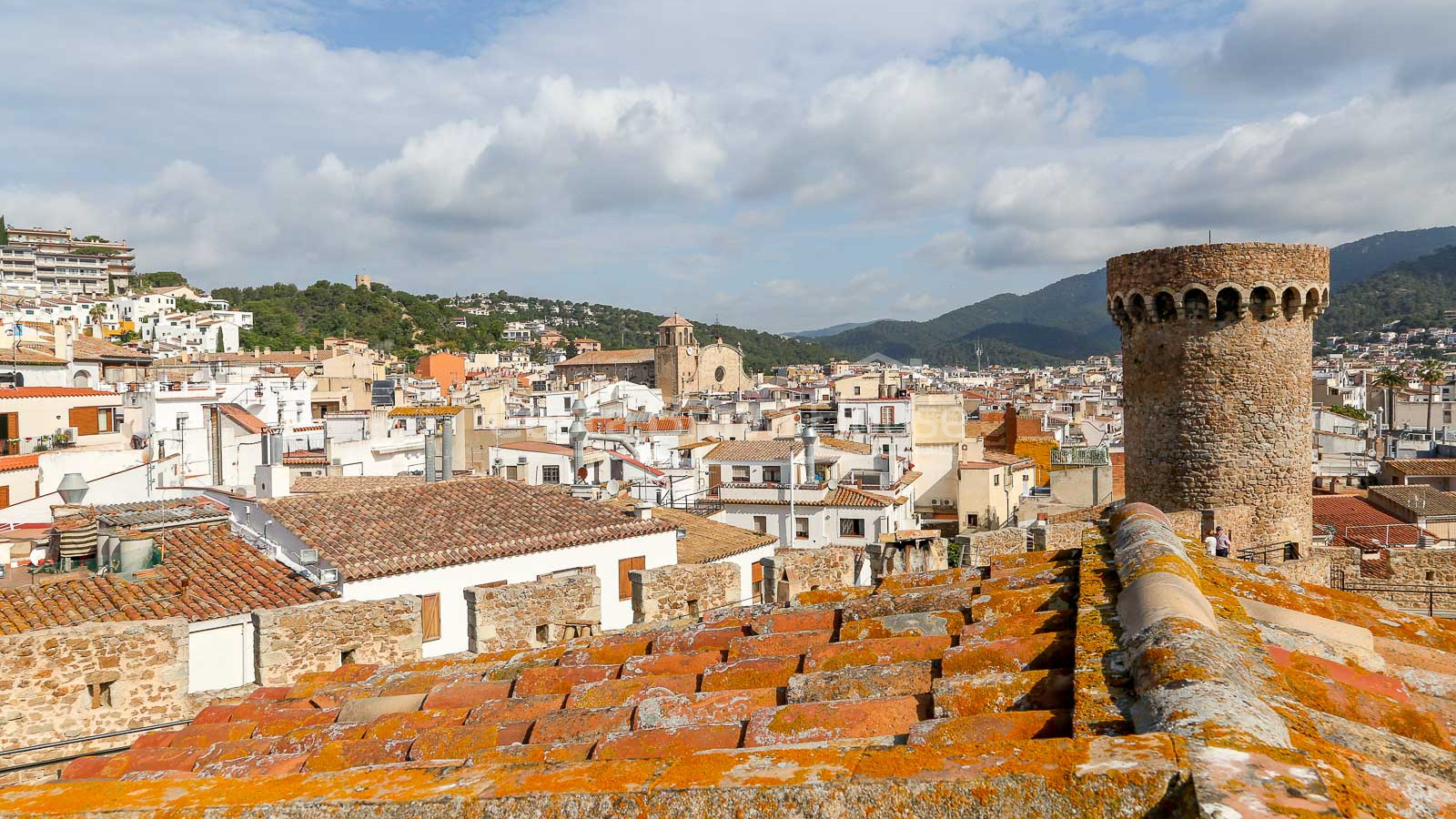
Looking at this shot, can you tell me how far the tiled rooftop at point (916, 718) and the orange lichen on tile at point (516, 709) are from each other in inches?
1.0

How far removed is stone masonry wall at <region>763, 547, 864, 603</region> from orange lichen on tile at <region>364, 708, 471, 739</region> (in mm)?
4748

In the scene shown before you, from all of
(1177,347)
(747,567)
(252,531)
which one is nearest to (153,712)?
(252,531)

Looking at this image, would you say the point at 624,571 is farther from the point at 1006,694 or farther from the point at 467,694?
the point at 1006,694

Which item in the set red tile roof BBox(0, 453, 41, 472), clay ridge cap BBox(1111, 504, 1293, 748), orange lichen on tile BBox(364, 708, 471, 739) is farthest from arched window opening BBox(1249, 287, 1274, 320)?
red tile roof BBox(0, 453, 41, 472)

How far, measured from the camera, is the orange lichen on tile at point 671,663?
16.5ft

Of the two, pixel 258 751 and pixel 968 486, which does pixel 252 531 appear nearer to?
pixel 258 751

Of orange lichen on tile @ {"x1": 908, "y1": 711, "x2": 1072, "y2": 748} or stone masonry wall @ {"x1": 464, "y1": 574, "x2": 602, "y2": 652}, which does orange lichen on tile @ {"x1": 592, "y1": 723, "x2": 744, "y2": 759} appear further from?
stone masonry wall @ {"x1": 464, "y1": 574, "x2": 602, "y2": 652}

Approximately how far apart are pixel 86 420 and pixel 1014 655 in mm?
33732

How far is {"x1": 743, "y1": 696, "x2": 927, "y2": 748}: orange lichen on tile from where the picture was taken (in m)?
3.53

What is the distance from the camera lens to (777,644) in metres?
5.04

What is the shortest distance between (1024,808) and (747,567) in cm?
1629

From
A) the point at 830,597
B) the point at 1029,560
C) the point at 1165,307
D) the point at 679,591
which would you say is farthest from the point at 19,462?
the point at 1029,560

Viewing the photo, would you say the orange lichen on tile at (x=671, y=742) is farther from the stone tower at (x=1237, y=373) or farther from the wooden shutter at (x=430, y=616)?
the stone tower at (x=1237, y=373)

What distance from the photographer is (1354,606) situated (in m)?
5.39
